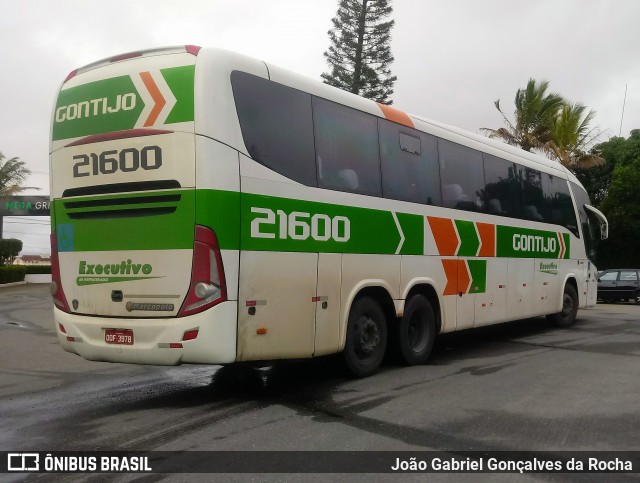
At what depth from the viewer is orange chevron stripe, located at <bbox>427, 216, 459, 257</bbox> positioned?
9242mm

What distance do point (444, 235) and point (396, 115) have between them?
→ 6.26 ft

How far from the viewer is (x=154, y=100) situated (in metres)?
6.41

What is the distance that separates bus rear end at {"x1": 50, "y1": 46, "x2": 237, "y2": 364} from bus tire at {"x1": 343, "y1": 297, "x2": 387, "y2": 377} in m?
2.00

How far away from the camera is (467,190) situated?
33.1 feet

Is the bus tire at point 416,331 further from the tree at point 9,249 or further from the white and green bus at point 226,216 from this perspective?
the tree at point 9,249

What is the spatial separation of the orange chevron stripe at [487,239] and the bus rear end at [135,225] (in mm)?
5434

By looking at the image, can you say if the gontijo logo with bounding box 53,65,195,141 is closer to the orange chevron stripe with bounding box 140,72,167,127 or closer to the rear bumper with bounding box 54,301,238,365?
the orange chevron stripe with bounding box 140,72,167,127

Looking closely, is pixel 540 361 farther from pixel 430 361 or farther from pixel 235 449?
pixel 235 449

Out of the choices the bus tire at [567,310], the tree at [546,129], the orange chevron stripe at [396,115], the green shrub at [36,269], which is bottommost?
the bus tire at [567,310]

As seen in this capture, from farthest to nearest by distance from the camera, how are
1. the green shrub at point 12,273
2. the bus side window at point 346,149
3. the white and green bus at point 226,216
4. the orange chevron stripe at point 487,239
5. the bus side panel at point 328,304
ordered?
the green shrub at point 12,273 → the orange chevron stripe at point 487,239 → the bus side window at point 346,149 → the bus side panel at point 328,304 → the white and green bus at point 226,216

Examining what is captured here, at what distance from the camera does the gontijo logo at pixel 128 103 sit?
6289 millimetres

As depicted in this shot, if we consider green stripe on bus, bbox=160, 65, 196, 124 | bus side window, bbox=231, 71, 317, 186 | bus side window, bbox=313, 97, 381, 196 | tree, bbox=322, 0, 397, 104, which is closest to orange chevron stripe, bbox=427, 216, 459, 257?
bus side window, bbox=313, 97, 381, 196

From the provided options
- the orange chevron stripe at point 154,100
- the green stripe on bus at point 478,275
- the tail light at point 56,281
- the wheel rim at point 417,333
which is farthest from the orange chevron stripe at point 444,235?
the tail light at point 56,281

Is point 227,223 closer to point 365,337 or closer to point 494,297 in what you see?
point 365,337
